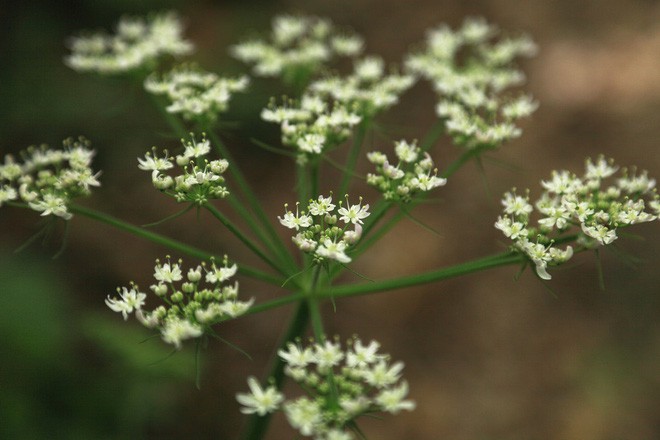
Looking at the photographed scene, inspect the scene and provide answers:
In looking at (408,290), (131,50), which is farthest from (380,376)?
(408,290)

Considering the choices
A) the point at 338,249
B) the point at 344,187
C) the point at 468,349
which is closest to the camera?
the point at 338,249

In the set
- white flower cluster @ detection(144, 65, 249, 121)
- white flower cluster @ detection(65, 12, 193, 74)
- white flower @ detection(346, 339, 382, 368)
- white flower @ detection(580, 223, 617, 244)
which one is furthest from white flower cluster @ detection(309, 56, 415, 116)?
white flower @ detection(346, 339, 382, 368)

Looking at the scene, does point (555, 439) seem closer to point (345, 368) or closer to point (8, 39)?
point (345, 368)

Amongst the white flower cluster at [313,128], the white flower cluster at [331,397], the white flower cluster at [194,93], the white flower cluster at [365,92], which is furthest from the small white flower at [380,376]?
the white flower cluster at [194,93]

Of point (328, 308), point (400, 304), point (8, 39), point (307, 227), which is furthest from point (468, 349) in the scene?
point (8, 39)

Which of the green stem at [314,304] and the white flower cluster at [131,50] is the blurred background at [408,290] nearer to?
the white flower cluster at [131,50]

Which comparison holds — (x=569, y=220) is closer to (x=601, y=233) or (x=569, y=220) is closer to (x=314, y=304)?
(x=601, y=233)
